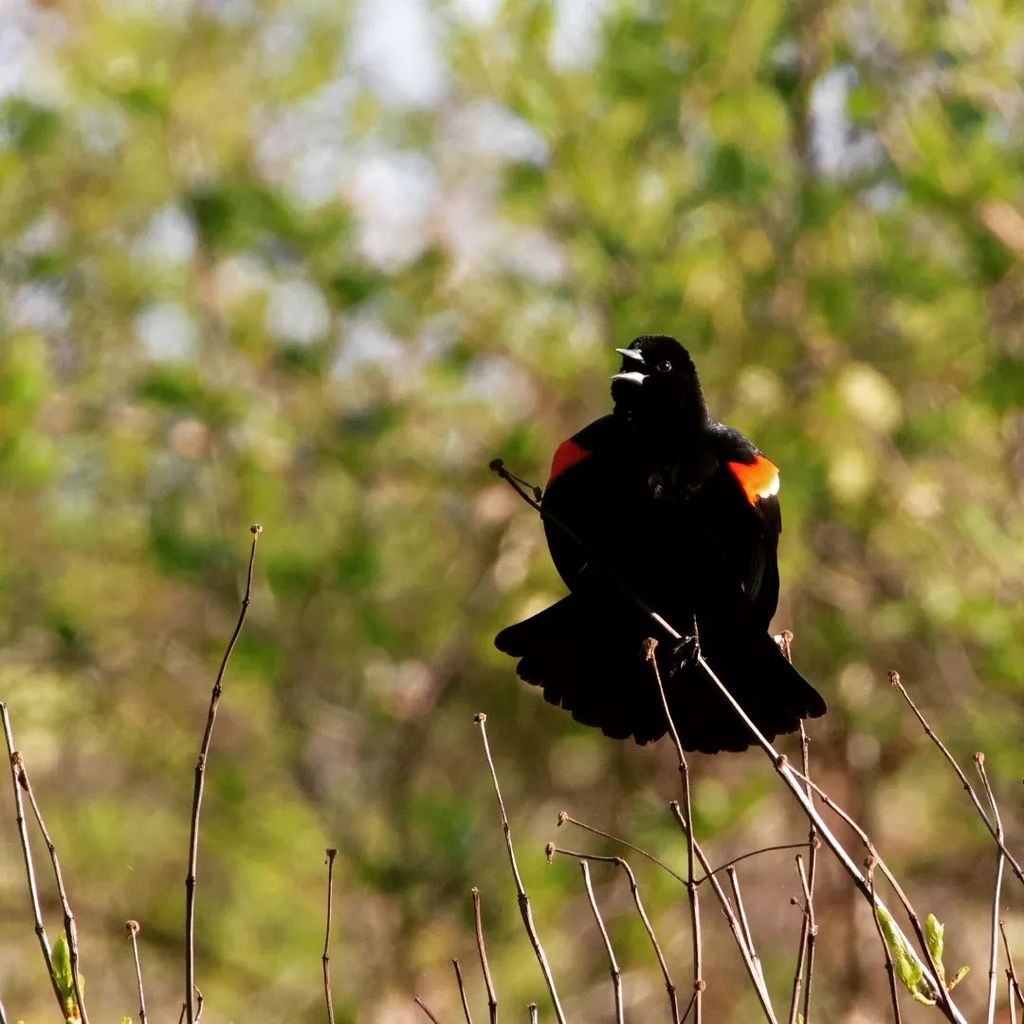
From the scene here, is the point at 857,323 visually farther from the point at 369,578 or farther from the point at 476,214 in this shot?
the point at 476,214

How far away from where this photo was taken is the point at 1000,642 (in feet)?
18.7

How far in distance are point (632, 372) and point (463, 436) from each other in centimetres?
425

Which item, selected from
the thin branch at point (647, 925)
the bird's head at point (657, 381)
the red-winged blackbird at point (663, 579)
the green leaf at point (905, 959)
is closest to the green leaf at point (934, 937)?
the green leaf at point (905, 959)

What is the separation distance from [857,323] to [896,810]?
3562 mm

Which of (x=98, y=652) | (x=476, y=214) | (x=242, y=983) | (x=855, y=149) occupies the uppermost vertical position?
(x=476, y=214)

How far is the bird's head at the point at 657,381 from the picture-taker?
354 centimetres

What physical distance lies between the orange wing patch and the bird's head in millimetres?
174

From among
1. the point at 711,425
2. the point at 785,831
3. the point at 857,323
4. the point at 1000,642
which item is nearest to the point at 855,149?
the point at 857,323

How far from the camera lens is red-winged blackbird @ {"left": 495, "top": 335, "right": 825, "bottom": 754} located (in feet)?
10.6

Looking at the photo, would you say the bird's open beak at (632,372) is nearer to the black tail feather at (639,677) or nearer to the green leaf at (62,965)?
the black tail feather at (639,677)

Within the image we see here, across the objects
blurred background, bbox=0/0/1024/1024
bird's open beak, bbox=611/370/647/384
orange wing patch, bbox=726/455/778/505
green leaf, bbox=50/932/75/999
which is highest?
blurred background, bbox=0/0/1024/1024

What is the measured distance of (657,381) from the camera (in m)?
3.59

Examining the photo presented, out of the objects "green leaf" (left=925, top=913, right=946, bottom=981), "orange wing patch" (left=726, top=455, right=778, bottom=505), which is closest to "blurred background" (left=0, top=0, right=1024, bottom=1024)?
"orange wing patch" (left=726, top=455, right=778, bottom=505)

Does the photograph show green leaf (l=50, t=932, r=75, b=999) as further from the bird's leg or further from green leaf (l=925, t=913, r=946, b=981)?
the bird's leg
